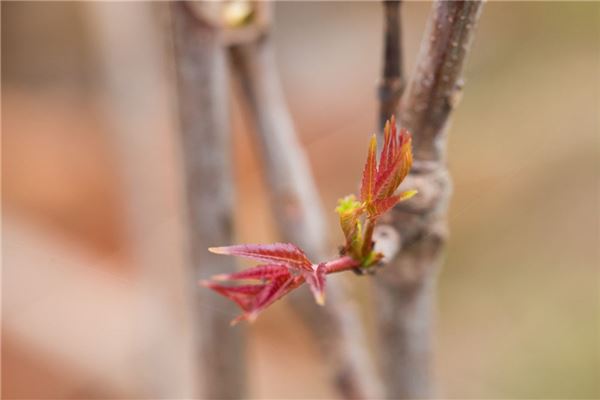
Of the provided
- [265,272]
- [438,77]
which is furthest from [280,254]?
[438,77]

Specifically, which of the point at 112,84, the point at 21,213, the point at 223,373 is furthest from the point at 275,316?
the point at 223,373

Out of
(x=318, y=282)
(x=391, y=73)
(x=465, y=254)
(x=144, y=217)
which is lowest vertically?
(x=318, y=282)

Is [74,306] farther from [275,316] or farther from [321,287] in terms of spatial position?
[321,287]

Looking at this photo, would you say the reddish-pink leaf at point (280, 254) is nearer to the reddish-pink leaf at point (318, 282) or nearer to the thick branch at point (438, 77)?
the reddish-pink leaf at point (318, 282)

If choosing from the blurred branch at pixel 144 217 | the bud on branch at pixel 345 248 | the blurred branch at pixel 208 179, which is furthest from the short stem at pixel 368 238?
the blurred branch at pixel 144 217

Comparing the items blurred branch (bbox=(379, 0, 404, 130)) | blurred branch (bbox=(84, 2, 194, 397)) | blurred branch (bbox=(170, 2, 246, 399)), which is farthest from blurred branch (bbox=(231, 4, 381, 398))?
blurred branch (bbox=(84, 2, 194, 397))

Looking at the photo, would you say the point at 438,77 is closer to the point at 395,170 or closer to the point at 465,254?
the point at 395,170
